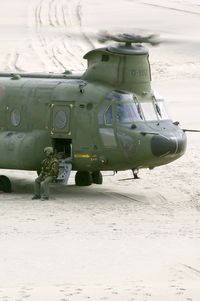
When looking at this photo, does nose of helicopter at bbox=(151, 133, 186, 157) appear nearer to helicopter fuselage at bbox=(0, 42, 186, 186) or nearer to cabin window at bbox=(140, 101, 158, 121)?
helicopter fuselage at bbox=(0, 42, 186, 186)

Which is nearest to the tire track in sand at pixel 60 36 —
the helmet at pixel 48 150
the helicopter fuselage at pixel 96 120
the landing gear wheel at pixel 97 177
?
the landing gear wheel at pixel 97 177

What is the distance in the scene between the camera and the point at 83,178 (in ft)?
70.3

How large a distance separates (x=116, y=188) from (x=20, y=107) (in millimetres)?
2695

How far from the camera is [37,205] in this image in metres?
18.9

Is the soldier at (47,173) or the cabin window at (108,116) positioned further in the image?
the cabin window at (108,116)

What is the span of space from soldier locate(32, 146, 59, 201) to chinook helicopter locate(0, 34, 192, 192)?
259 millimetres

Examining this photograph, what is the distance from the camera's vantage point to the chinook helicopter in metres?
19.4

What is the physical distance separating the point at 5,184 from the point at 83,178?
5.78ft

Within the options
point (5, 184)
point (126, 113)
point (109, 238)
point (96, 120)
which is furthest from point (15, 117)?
point (109, 238)

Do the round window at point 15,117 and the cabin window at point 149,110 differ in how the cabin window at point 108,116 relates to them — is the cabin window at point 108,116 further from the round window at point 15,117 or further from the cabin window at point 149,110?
the round window at point 15,117

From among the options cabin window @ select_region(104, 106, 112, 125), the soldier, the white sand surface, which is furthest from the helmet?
cabin window @ select_region(104, 106, 112, 125)

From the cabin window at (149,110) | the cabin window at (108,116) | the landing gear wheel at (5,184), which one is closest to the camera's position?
the cabin window at (108,116)

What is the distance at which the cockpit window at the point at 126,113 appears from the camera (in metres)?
19.5

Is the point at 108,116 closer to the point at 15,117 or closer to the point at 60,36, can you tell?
the point at 15,117
